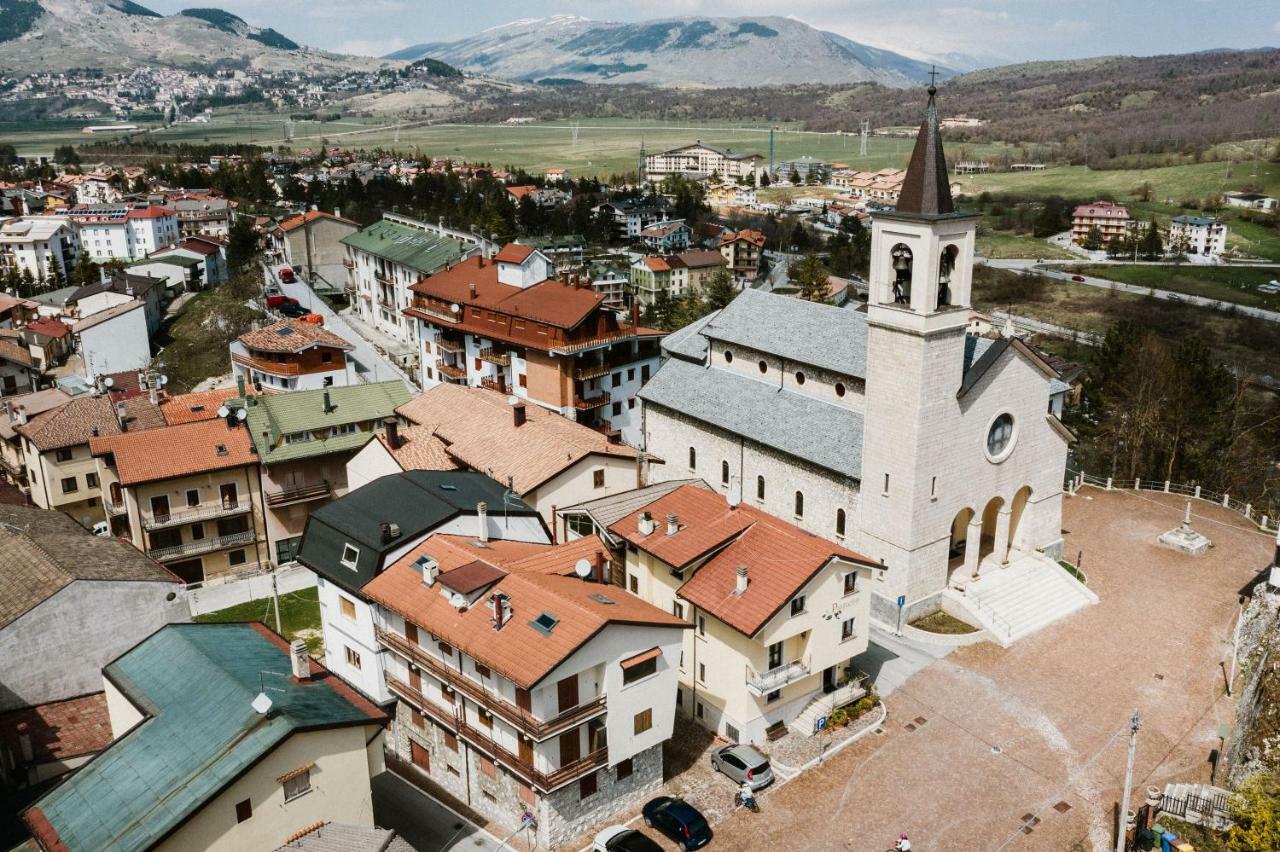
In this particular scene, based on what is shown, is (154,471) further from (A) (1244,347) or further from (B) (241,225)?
(A) (1244,347)

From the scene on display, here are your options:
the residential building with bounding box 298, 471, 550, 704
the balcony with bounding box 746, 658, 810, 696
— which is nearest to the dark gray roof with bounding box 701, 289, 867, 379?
the balcony with bounding box 746, 658, 810, 696

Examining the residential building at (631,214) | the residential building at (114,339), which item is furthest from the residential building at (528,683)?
the residential building at (631,214)

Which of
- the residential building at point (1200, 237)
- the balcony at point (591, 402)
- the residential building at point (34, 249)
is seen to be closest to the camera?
the balcony at point (591, 402)

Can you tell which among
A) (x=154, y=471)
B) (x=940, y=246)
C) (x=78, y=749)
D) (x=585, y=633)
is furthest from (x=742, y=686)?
(x=154, y=471)

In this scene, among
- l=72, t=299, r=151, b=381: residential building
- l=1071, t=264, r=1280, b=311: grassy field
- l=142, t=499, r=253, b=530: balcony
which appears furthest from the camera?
l=1071, t=264, r=1280, b=311: grassy field

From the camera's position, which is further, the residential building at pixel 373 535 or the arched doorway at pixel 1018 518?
the arched doorway at pixel 1018 518

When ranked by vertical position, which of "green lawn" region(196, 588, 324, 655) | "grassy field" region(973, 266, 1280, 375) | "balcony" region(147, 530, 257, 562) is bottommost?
"grassy field" region(973, 266, 1280, 375)

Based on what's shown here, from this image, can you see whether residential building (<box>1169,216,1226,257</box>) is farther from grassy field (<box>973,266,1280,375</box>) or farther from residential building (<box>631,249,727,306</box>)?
residential building (<box>631,249,727,306</box>)

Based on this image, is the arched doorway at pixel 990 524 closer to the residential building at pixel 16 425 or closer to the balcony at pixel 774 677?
the balcony at pixel 774 677
